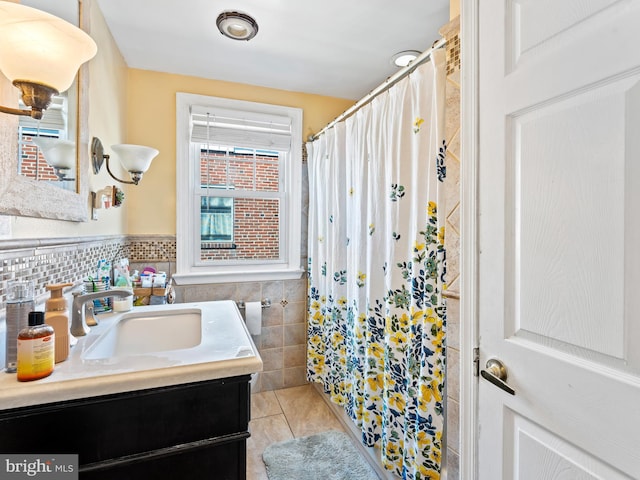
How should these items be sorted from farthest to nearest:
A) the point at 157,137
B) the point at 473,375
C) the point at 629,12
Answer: the point at 157,137, the point at 473,375, the point at 629,12

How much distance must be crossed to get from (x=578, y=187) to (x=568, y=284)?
0.22 meters

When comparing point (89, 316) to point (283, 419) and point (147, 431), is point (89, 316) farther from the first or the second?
point (283, 419)

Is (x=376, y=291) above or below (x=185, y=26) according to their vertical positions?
below

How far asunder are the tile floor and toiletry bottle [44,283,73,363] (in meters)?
1.22

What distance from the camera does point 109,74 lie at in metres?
1.70

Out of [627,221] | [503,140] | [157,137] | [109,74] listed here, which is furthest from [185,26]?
[627,221]

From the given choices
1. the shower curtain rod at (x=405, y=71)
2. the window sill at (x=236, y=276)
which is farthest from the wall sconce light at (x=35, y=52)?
the window sill at (x=236, y=276)

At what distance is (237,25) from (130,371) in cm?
166

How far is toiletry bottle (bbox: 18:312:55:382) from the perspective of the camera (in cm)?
73

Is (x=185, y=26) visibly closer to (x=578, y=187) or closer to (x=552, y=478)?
(x=578, y=187)

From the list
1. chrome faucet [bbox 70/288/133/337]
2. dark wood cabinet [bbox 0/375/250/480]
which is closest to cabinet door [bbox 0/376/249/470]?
dark wood cabinet [bbox 0/375/250/480]

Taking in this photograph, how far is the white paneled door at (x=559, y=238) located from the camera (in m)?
0.64

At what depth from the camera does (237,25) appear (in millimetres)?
1638

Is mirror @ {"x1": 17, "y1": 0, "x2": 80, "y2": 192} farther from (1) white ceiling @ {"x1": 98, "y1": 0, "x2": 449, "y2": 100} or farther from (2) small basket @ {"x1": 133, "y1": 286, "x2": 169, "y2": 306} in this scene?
(2) small basket @ {"x1": 133, "y1": 286, "x2": 169, "y2": 306}
